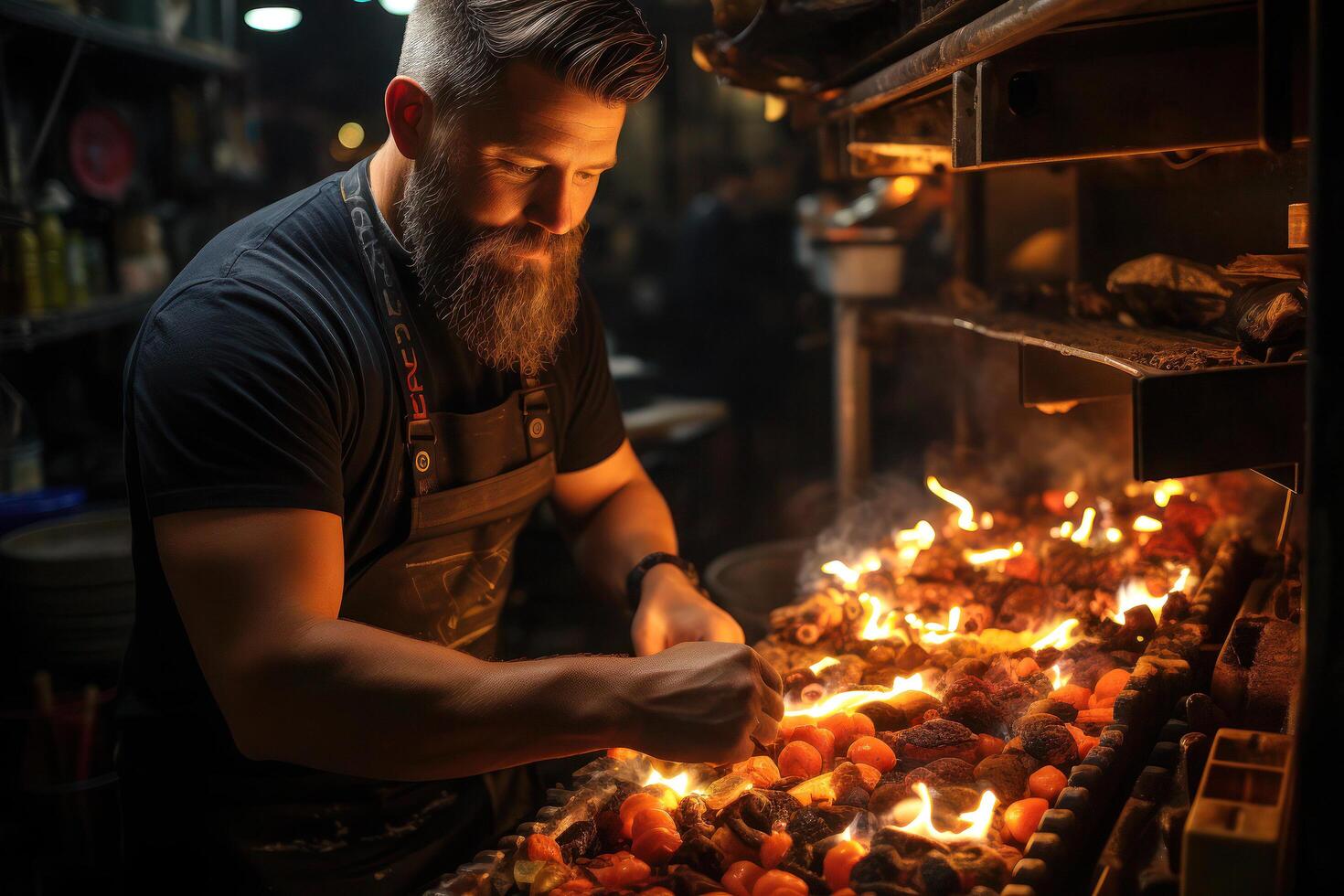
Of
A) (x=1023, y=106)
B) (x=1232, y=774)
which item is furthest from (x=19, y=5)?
(x=1232, y=774)

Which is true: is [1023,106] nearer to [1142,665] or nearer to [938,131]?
[938,131]

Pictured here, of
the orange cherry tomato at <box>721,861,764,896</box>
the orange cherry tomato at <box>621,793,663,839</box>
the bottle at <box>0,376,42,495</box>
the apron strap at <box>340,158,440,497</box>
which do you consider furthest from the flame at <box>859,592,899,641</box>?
the bottle at <box>0,376,42,495</box>

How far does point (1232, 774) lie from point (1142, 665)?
24.0 inches

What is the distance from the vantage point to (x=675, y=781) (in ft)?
6.43

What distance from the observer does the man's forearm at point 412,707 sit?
1644 mm

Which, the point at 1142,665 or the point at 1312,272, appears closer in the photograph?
the point at 1312,272

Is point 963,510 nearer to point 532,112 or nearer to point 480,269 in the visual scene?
point 480,269

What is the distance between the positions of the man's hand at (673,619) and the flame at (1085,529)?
3.58 feet

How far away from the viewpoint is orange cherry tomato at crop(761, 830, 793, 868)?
1.64 metres

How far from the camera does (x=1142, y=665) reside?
1989 mm

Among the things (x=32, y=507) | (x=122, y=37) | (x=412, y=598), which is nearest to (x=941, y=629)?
(x=412, y=598)

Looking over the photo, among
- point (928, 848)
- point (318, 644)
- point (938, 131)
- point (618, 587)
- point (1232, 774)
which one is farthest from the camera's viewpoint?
point (618, 587)

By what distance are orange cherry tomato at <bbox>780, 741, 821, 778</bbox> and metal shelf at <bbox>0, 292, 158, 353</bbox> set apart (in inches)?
113

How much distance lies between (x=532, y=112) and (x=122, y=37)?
3.82 m
